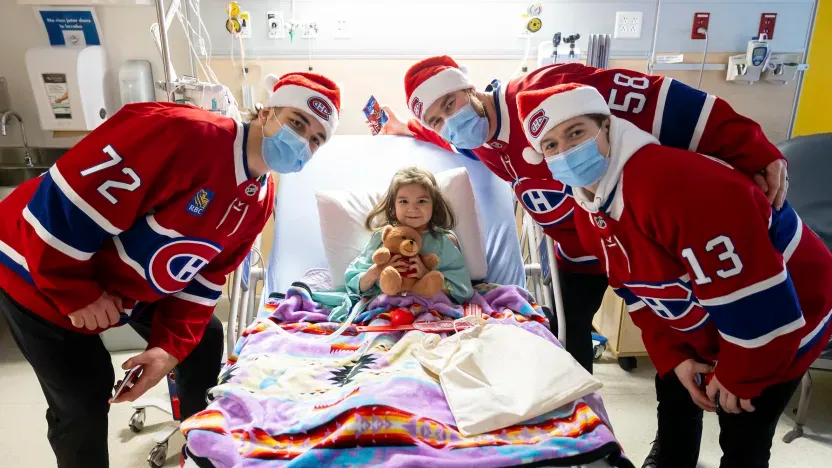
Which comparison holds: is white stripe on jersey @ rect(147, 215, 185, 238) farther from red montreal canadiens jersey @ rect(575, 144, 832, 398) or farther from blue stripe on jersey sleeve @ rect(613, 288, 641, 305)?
blue stripe on jersey sleeve @ rect(613, 288, 641, 305)

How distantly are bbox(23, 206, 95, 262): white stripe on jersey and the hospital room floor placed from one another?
1.11 meters

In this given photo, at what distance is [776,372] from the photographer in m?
1.22

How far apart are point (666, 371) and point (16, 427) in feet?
7.79

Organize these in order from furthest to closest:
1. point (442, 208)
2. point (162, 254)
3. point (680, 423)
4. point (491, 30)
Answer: point (491, 30), point (442, 208), point (680, 423), point (162, 254)

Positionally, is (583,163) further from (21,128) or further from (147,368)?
(21,128)

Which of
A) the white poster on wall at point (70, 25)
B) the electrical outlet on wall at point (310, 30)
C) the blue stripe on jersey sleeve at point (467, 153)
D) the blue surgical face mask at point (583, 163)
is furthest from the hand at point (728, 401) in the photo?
the white poster on wall at point (70, 25)

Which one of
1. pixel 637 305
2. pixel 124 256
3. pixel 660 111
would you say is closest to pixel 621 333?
pixel 637 305

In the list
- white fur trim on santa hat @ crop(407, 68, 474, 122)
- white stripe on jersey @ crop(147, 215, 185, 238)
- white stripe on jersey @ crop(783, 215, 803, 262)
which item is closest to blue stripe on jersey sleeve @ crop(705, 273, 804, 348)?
white stripe on jersey @ crop(783, 215, 803, 262)

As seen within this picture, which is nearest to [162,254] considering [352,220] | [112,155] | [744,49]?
[112,155]

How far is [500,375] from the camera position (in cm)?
146

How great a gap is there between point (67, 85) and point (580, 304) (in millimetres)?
2484

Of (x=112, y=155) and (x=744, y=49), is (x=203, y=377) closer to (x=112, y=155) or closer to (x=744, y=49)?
(x=112, y=155)

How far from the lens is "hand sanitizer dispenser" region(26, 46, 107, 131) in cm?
258

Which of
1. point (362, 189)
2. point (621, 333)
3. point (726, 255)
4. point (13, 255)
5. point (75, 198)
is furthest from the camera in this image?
point (621, 333)
